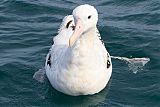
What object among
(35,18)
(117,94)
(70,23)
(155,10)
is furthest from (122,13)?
(117,94)

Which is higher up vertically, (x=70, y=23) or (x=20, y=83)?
(x=70, y=23)

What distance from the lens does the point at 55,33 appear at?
14.1 m

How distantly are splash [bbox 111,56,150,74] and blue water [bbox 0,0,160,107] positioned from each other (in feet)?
0.32

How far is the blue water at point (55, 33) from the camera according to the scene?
10.2 metres

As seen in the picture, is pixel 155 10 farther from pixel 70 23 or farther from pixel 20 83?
pixel 20 83

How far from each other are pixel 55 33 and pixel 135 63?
129 inches

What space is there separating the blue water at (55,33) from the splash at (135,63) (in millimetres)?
98

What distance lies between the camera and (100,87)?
33.2 feet

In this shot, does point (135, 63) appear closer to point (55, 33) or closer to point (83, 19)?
point (83, 19)

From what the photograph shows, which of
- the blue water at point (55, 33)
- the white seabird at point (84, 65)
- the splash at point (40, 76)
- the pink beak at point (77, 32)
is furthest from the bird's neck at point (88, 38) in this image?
the splash at point (40, 76)

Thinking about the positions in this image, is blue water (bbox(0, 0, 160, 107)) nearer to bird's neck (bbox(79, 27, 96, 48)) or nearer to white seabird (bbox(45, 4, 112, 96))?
white seabird (bbox(45, 4, 112, 96))

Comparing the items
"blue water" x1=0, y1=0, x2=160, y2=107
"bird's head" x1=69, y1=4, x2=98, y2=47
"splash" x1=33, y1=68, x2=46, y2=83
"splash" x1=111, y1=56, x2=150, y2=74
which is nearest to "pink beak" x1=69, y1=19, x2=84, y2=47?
"bird's head" x1=69, y1=4, x2=98, y2=47

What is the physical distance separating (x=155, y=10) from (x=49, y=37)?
11.2ft

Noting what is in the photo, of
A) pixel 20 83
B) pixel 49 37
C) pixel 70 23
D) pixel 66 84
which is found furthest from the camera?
pixel 49 37
